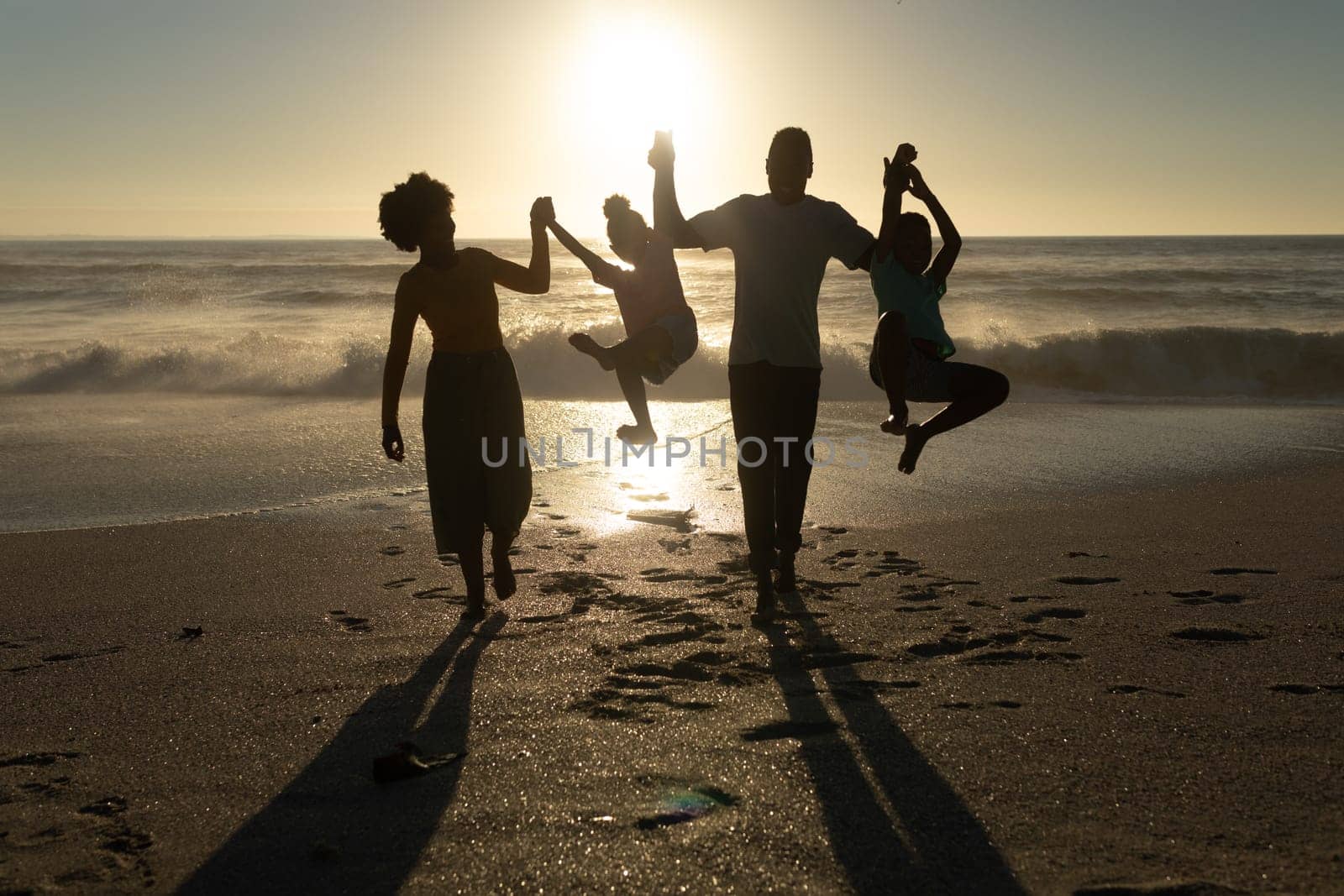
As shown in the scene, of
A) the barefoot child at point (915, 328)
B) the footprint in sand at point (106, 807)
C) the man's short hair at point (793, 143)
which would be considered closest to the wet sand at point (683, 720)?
the footprint in sand at point (106, 807)

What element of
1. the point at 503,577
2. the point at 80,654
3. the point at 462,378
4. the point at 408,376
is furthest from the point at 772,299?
the point at 408,376

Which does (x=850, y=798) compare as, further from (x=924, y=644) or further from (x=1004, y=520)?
(x=1004, y=520)

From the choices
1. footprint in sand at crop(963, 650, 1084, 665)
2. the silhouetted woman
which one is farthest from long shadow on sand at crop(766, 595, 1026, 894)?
the silhouetted woman

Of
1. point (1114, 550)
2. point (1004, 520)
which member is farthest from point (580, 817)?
point (1004, 520)

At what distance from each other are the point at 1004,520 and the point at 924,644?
2.84 metres

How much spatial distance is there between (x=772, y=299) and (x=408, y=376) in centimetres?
1088

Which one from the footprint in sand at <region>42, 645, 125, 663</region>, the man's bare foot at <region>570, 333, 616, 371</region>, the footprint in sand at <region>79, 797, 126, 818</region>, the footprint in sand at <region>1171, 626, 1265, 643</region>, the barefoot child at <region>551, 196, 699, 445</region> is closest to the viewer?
the footprint in sand at <region>79, 797, 126, 818</region>

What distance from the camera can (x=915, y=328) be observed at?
4.82m

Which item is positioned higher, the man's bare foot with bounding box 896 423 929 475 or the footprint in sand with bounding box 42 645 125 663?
the man's bare foot with bounding box 896 423 929 475

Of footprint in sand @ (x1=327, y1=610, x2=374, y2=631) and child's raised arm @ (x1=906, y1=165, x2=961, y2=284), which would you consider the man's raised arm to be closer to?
child's raised arm @ (x1=906, y1=165, x2=961, y2=284)

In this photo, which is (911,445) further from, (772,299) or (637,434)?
(637,434)

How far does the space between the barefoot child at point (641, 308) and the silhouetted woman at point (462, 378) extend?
21.2 inches

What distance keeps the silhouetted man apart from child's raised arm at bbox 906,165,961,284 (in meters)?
0.29

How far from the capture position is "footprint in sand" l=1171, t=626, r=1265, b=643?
4203mm
